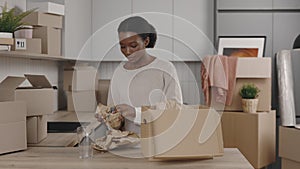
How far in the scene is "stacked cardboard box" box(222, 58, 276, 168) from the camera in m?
3.66

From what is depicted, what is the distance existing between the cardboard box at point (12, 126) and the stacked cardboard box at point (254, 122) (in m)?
2.20

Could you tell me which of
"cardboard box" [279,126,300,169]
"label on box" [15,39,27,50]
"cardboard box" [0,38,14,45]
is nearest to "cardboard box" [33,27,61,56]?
"label on box" [15,39,27,50]

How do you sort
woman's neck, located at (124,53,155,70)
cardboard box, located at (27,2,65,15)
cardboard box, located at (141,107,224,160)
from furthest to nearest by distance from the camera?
cardboard box, located at (27,2,65,15) → woman's neck, located at (124,53,155,70) → cardboard box, located at (141,107,224,160)

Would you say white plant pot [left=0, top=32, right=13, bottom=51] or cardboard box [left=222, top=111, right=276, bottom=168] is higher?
white plant pot [left=0, top=32, right=13, bottom=51]

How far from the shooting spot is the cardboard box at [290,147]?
3.12 metres

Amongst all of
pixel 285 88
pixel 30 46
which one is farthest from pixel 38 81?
pixel 285 88

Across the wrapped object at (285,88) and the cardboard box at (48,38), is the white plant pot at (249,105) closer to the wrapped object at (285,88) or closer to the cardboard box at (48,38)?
the wrapped object at (285,88)

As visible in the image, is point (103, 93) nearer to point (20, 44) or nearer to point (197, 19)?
point (20, 44)

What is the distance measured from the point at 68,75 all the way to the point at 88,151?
7.11 ft

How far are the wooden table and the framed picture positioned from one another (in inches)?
86.6

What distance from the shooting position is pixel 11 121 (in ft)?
5.92

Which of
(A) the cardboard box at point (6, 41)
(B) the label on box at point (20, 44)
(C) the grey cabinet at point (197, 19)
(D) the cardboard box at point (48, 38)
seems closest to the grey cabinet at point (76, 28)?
(D) the cardboard box at point (48, 38)

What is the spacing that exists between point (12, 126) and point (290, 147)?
80.4 inches

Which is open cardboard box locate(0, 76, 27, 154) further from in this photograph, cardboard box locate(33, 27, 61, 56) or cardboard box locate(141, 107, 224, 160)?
cardboard box locate(33, 27, 61, 56)
